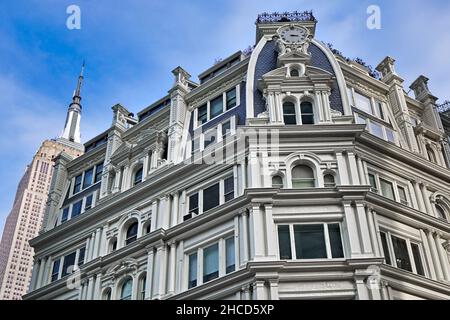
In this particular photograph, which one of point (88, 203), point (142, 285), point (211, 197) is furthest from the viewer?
point (88, 203)

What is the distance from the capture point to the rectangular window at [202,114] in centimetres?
3850

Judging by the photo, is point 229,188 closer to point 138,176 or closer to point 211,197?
point 211,197

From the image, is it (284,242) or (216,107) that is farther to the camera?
(216,107)

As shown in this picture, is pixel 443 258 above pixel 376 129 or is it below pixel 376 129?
below

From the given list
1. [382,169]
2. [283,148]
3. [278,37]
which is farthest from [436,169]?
[278,37]

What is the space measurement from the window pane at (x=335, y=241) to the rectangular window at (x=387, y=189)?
496 centimetres

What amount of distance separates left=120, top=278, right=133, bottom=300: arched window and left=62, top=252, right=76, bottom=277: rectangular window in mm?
5269

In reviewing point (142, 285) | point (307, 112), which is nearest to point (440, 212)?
point (307, 112)

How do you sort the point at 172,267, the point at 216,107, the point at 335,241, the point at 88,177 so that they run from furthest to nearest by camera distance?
the point at 88,177, the point at 216,107, the point at 172,267, the point at 335,241

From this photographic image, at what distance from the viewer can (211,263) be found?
1235 inches

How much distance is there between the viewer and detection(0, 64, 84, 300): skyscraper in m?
143

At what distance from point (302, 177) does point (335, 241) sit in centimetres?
434

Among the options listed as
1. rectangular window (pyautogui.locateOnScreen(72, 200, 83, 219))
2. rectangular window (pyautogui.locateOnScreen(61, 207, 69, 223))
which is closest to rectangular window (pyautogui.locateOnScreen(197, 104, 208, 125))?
rectangular window (pyautogui.locateOnScreen(72, 200, 83, 219))
